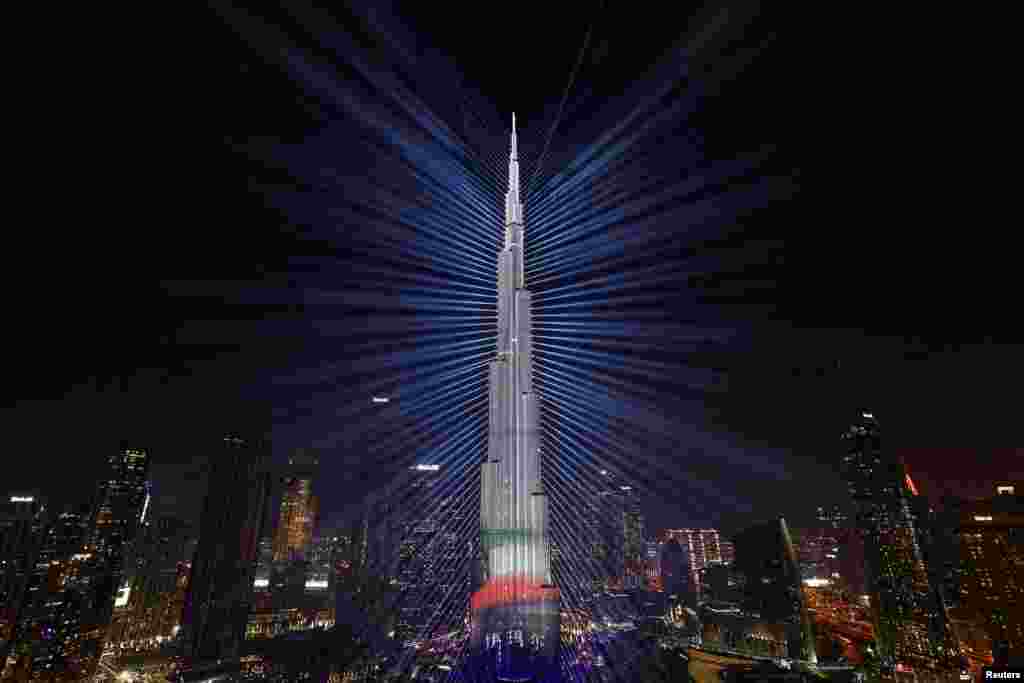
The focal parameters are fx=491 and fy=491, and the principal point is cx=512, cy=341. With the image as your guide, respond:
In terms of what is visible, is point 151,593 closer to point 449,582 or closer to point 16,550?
point 16,550

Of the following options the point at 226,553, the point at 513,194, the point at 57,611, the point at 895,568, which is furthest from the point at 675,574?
the point at 57,611

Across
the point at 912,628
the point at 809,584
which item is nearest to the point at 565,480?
the point at 912,628

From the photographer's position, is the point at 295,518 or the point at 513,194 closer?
the point at 513,194

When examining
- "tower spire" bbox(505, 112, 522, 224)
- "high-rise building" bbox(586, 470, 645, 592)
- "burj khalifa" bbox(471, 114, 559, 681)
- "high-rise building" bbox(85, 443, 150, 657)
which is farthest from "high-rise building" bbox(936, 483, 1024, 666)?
"high-rise building" bbox(85, 443, 150, 657)

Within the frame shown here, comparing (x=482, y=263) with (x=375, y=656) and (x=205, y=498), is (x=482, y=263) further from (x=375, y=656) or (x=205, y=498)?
(x=205, y=498)

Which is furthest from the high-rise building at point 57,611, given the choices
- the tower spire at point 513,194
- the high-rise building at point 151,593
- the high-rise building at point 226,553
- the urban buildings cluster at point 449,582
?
the tower spire at point 513,194

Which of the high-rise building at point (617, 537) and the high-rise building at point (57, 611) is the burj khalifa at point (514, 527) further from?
the high-rise building at point (57, 611)
